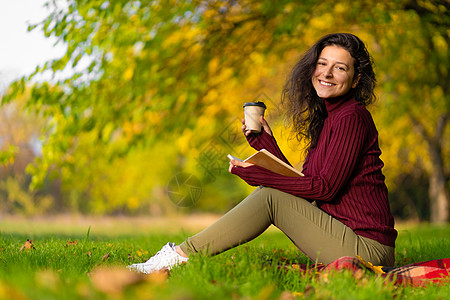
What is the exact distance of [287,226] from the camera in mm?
2660

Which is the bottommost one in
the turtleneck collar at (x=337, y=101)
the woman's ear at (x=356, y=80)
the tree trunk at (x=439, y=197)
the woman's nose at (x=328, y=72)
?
the tree trunk at (x=439, y=197)

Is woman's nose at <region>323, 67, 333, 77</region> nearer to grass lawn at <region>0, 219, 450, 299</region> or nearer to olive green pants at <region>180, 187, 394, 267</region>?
olive green pants at <region>180, 187, 394, 267</region>

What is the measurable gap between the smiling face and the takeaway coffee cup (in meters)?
0.40

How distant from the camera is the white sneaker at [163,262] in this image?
260cm

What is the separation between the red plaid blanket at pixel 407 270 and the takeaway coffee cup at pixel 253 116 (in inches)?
37.4

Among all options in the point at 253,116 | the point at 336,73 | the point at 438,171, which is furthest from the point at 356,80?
the point at 438,171

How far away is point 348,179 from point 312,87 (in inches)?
34.4

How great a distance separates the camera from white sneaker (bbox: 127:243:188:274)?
2.60 metres

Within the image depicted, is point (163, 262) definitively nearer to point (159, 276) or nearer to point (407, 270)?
point (159, 276)

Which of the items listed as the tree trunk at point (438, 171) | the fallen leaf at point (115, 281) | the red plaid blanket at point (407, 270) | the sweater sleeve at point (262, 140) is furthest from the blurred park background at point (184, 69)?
the fallen leaf at point (115, 281)

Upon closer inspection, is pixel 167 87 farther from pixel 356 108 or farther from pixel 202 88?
pixel 356 108

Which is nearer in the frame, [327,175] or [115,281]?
[115,281]

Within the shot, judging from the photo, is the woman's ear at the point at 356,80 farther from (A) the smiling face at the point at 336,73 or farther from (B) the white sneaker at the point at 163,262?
(B) the white sneaker at the point at 163,262

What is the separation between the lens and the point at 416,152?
468 inches
